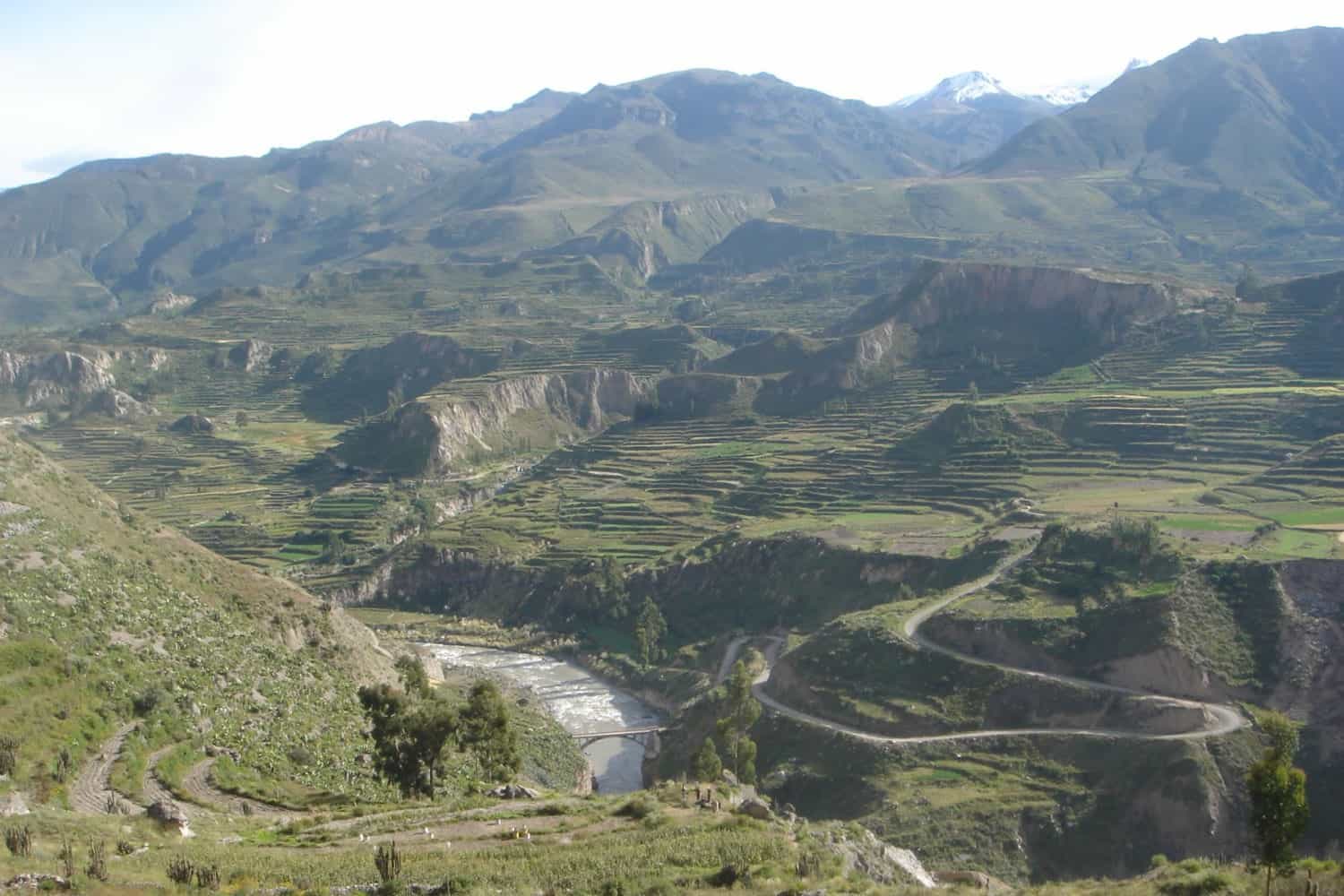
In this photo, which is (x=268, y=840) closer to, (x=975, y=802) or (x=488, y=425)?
(x=975, y=802)

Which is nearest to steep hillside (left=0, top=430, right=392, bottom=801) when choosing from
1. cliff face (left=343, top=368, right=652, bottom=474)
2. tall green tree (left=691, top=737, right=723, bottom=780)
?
tall green tree (left=691, top=737, right=723, bottom=780)

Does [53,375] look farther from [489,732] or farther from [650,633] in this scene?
[489,732]

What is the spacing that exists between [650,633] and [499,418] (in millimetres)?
75562

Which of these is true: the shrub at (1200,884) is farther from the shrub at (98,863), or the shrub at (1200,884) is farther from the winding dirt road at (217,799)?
the winding dirt road at (217,799)

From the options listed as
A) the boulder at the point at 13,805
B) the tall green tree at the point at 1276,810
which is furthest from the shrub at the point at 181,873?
the tall green tree at the point at 1276,810

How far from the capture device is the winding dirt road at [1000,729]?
6019cm

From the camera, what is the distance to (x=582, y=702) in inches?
3393

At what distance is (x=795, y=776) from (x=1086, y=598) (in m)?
20.7

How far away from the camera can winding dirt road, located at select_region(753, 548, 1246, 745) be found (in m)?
60.2

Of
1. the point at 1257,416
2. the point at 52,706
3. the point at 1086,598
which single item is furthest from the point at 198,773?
the point at 1257,416

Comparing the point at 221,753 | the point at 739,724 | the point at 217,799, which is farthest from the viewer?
the point at 739,724

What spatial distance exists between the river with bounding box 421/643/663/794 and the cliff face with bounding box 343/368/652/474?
5238cm

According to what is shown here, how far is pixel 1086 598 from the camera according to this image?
71125 mm

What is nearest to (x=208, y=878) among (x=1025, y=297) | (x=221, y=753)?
(x=221, y=753)
